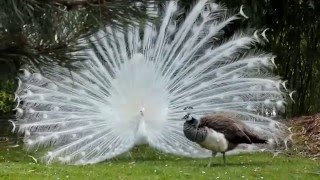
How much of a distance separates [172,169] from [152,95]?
5.15ft

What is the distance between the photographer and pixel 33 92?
8.62 meters

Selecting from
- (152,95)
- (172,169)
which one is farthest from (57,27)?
(152,95)

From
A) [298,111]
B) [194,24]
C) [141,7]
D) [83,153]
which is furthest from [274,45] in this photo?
[141,7]

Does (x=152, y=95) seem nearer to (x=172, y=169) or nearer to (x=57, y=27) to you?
(x=172, y=169)

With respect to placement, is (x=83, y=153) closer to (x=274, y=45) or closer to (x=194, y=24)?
(x=194, y=24)

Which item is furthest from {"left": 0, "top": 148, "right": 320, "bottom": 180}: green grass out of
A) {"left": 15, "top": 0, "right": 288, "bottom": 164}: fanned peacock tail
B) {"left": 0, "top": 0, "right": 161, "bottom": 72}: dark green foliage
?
{"left": 0, "top": 0, "right": 161, "bottom": 72}: dark green foliage

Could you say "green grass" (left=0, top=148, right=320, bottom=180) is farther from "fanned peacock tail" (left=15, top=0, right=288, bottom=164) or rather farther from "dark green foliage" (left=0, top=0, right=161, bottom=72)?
"dark green foliage" (left=0, top=0, right=161, bottom=72)

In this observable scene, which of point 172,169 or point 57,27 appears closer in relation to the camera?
point 57,27

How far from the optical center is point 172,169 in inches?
290

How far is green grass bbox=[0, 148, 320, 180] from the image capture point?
700cm

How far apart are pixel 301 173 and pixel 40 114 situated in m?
3.37

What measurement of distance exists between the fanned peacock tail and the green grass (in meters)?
0.27

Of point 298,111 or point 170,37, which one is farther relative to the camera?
point 298,111

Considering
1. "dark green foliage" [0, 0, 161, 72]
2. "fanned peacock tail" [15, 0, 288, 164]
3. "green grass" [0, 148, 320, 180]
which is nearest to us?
"dark green foliage" [0, 0, 161, 72]
